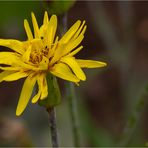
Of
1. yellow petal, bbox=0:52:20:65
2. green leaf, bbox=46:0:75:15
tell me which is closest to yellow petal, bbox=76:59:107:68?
yellow petal, bbox=0:52:20:65

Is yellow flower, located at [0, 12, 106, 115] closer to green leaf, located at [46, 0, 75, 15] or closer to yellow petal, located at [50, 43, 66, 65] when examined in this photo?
yellow petal, located at [50, 43, 66, 65]

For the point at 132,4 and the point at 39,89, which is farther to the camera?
the point at 132,4

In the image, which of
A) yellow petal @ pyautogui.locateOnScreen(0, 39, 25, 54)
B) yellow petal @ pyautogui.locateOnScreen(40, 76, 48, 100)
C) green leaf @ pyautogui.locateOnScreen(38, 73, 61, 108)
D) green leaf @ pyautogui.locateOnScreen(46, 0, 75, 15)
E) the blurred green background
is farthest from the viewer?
the blurred green background

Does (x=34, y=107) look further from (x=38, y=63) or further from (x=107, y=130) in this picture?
(x=38, y=63)

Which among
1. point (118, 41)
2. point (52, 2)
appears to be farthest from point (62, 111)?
point (52, 2)

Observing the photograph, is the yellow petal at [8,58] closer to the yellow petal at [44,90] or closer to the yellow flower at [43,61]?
the yellow flower at [43,61]

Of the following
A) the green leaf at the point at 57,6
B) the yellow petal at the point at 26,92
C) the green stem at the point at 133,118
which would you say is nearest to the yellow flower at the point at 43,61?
the yellow petal at the point at 26,92

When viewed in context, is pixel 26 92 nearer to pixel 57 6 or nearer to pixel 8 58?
pixel 8 58
